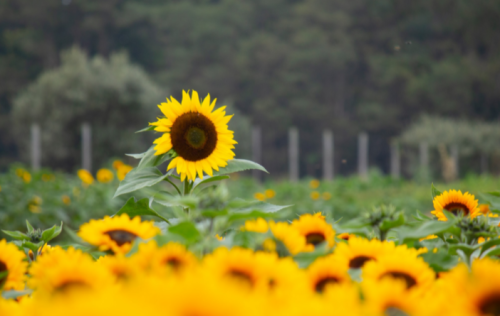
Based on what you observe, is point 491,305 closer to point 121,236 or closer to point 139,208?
point 121,236

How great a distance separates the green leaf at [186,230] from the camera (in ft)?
1.81

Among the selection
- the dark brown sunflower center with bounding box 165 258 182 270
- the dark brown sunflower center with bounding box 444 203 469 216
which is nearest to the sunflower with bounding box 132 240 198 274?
the dark brown sunflower center with bounding box 165 258 182 270

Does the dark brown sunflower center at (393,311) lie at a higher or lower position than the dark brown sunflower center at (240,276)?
lower

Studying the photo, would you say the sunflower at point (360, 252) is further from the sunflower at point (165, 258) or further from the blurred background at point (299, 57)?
the blurred background at point (299, 57)

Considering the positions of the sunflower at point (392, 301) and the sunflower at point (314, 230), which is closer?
the sunflower at point (392, 301)

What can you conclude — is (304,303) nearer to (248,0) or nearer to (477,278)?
(477,278)

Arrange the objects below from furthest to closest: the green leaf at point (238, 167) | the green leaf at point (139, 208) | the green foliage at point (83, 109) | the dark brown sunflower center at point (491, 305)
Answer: the green foliage at point (83, 109) < the green leaf at point (238, 167) < the green leaf at point (139, 208) < the dark brown sunflower center at point (491, 305)

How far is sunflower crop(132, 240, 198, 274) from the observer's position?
1.67 feet

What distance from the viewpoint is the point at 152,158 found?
1032 millimetres

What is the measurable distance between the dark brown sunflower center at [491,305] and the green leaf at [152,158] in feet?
2.28

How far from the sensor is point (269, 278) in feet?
1.61

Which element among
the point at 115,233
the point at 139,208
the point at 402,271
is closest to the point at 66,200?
the point at 139,208

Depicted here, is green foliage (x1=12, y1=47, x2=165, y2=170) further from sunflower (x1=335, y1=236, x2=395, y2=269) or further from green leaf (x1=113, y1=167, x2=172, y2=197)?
sunflower (x1=335, y1=236, x2=395, y2=269)

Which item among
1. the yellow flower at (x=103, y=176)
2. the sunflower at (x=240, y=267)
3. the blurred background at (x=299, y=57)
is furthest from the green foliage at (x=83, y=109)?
the sunflower at (x=240, y=267)
